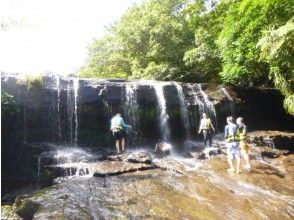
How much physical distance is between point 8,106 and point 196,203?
32.5 feet

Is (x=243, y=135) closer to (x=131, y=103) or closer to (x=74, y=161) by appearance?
(x=74, y=161)

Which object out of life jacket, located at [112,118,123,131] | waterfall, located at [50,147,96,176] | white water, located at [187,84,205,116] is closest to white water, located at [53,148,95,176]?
waterfall, located at [50,147,96,176]

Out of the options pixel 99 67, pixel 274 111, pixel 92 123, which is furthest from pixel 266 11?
pixel 99 67

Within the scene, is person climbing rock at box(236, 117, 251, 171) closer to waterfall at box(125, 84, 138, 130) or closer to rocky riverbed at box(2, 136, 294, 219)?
rocky riverbed at box(2, 136, 294, 219)

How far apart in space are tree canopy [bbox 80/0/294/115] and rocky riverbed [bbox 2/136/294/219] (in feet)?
19.9

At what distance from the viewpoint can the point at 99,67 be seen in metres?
31.5

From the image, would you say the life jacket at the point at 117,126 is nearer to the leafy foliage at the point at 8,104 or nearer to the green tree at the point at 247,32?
the leafy foliage at the point at 8,104

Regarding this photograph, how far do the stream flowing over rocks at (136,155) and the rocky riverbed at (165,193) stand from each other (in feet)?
0.09

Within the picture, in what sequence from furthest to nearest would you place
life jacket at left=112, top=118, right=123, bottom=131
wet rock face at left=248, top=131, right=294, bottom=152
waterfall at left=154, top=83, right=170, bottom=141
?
waterfall at left=154, top=83, right=170, bottom=141, wet rock face at left=248, top=131, right=294, bottom=152, life jacket at left=112, top=118, right=123, bottom=131

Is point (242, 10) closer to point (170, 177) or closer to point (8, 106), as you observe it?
point (170, 177)

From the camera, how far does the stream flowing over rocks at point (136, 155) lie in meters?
7.52

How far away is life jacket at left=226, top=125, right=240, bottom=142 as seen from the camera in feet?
36.4

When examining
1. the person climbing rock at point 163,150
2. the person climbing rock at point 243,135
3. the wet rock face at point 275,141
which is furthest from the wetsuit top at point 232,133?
the wet rock face at point 275,141

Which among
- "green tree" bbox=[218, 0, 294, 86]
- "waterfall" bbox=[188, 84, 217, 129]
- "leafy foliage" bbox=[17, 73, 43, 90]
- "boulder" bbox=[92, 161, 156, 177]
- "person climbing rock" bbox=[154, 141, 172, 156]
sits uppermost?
"green tree" bbox=[218, 0, 294, 86]
